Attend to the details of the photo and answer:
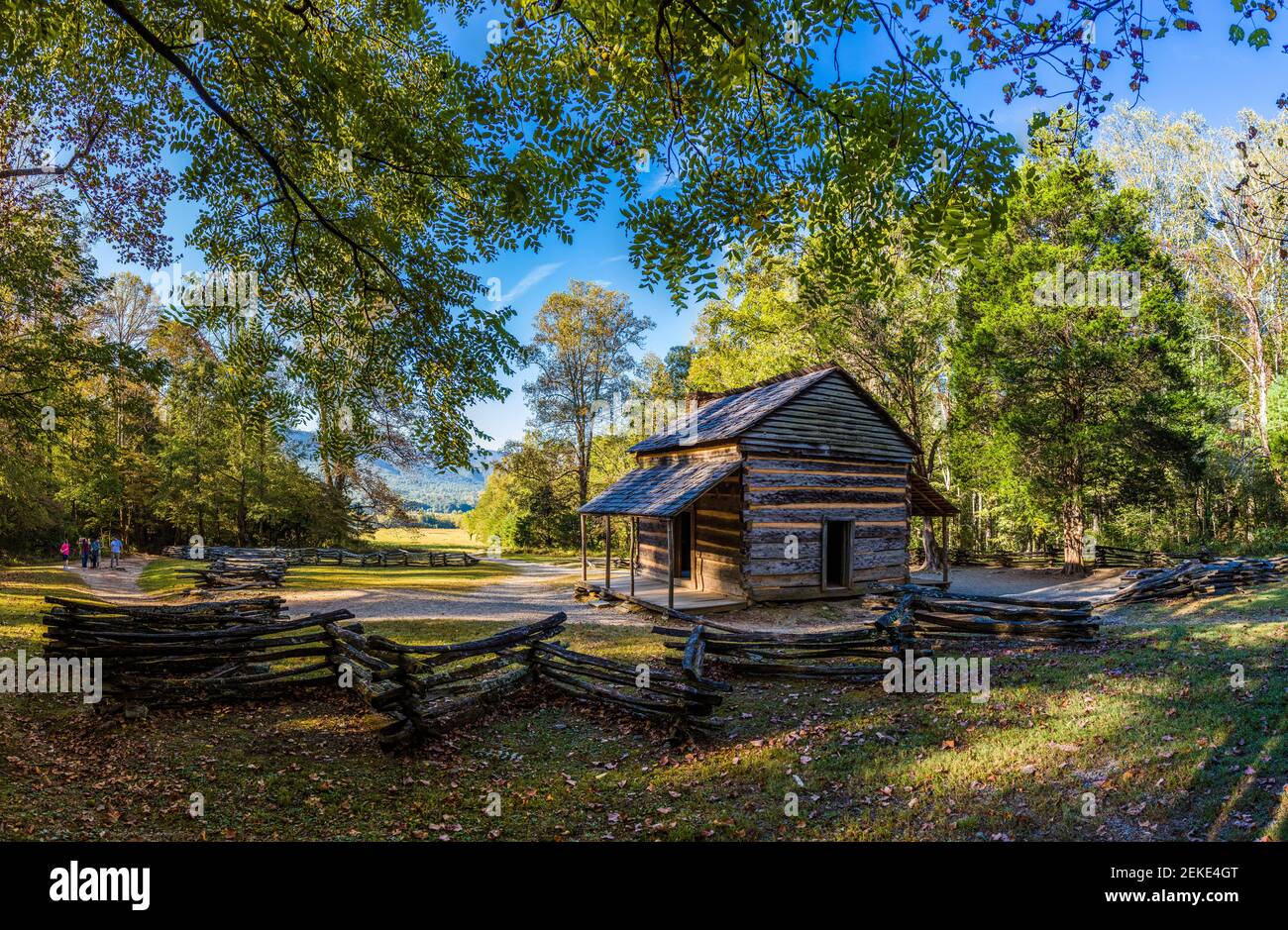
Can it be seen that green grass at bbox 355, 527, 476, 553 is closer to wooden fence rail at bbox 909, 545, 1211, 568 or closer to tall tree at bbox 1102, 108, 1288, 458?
wooden fence rail at bbox 909, 545, 1211, 568

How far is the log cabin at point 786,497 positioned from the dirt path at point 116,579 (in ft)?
47.3

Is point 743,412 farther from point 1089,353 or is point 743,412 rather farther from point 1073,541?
point 1073,541

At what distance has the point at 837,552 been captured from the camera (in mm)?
17625

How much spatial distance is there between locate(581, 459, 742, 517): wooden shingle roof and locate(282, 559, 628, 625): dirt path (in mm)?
2973

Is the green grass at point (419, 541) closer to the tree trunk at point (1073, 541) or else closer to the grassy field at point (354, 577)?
the grassy field at point (354, 577)

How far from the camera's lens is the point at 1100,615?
49.8 ft

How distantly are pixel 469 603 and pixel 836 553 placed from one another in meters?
11.6

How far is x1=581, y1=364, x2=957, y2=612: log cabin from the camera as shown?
15703mm

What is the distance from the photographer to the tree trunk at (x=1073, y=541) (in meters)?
23.6

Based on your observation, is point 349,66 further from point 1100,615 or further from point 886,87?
point 1100,615

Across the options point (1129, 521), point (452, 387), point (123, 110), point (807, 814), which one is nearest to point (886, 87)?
Answer: point (452, 387)

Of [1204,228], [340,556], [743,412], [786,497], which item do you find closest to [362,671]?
[786,497]

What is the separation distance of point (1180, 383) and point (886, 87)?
25403 millimetres

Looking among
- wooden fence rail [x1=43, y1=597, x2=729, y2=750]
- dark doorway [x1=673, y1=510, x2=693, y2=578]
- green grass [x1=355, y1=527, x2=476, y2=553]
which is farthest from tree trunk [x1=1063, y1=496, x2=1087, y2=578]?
green grass [x1=355, y1=527, x2=476, y2=553]
